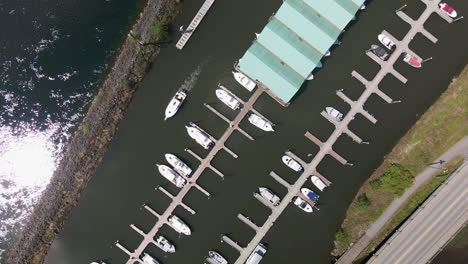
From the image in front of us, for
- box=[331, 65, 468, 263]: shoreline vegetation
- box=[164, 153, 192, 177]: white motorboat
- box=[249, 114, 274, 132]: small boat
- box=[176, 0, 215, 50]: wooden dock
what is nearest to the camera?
box=[331, 65, 468, 263]: shoreline vegetation

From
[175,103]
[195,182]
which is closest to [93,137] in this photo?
[175,103]

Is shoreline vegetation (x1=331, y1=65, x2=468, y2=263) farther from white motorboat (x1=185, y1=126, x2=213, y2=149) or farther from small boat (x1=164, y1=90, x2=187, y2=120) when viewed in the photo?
small boat (x1=164, y1=90, x2=187, y2=120)

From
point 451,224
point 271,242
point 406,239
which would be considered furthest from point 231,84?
point 451,224

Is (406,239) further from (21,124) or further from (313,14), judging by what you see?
(21,124)

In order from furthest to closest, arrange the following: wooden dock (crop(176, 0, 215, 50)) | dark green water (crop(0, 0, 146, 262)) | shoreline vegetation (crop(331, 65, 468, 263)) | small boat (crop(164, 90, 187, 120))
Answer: dark green water (crop(0, 0, 146, 262))
wooden dock (crop(176, 0, 215, 50))
small boat (crop(164, 90, 187, 120))
shoreline vegetation (crop(331, 65, 468, 263))

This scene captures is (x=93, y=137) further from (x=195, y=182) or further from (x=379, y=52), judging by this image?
(x=379, y=52)

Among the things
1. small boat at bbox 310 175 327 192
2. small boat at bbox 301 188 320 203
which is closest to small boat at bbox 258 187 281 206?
small boat at bbox 301 188 320 203

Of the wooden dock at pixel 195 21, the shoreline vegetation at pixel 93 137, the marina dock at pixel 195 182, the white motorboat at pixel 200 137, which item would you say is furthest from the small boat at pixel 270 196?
the wooden dock at pixel 195 21
